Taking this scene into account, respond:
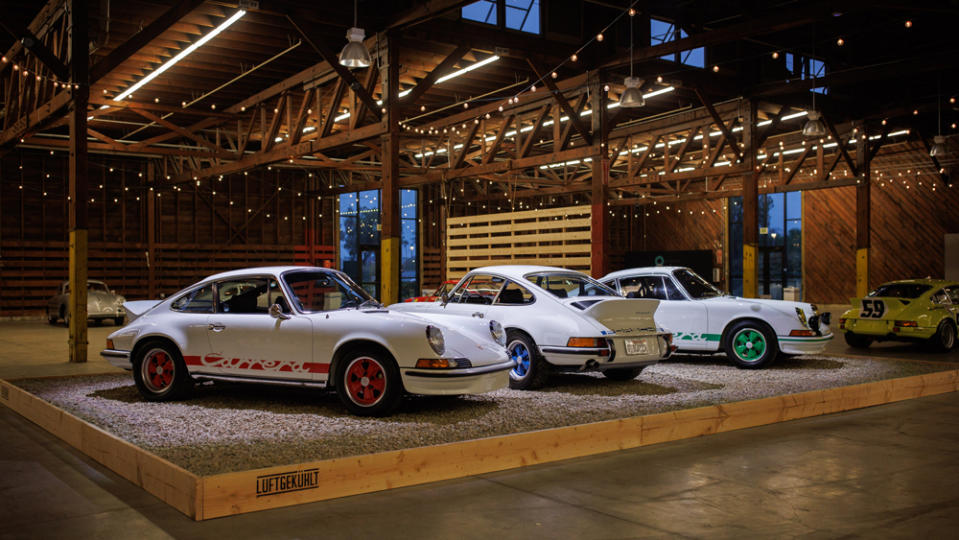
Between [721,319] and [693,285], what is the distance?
71 centimetres

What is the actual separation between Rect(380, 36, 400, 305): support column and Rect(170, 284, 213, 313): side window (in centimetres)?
426

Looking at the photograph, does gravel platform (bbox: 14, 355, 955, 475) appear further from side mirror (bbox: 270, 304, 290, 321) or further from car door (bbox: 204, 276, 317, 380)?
side mirror (bbox: 270, 304, 290, 321)

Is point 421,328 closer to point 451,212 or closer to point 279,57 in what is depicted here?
point 279,57

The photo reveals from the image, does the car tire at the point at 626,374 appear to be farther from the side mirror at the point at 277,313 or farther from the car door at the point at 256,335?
the side mirror at the point at 277,313

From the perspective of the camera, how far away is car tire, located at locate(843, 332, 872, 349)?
13.8 m

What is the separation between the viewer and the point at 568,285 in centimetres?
969

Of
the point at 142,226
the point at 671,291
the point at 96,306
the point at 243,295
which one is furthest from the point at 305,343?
the point at 142,226

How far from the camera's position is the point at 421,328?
6.65 meters

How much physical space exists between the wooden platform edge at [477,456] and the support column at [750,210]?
29.5ft

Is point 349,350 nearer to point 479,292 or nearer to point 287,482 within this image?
point 287,482

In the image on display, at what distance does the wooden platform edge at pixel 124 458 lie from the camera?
441 cm

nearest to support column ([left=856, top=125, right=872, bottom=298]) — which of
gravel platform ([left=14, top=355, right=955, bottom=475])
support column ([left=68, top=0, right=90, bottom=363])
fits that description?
gravel platform ([left=14, top=355, right=955, bottom=475])

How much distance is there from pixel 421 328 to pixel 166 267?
2170cm

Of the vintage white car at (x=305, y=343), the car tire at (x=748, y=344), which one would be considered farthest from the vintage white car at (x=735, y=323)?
the vintage white car at (x=305, y=343)
